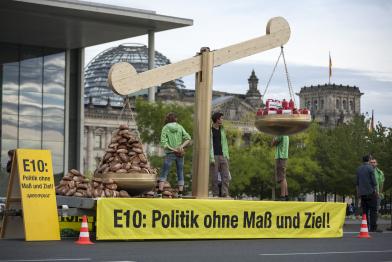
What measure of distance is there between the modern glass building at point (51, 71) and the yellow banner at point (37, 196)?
27554mm

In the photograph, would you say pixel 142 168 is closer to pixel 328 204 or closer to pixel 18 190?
pixel 18 190

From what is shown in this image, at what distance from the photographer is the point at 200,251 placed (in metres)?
14.6

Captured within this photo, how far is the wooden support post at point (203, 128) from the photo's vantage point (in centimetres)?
1984

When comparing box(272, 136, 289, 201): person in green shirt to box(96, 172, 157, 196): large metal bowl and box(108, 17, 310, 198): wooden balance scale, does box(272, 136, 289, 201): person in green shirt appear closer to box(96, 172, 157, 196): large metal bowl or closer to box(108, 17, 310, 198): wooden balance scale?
box(108, 17, 310, 198): wooden balance scale

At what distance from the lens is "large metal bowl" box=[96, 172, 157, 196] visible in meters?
18.4

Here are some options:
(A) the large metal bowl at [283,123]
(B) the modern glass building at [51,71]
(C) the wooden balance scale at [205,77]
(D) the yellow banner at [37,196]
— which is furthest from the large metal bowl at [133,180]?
(B) the modern glass building at [51,71]

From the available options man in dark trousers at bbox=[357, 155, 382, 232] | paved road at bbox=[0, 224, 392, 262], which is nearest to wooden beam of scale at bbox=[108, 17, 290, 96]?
paved road at bbox=[0, 224, 392, 262]

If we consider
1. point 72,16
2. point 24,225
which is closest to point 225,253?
point 24,225

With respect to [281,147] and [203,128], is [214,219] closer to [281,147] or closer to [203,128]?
[203,128]

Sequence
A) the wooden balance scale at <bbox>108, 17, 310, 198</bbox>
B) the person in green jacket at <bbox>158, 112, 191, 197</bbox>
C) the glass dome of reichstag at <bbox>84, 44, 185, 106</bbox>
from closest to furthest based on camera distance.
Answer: the wooden balance scale at <bbox>108, 17, 310, 198</bbox>, the person in green jacket at <bbox>158, 112, 191, 197</bbox>, the glass dome of reichstag at <bbox>84, 44, 185, 106</bbox>

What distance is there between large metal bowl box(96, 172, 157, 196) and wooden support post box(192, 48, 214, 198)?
4.97 ft

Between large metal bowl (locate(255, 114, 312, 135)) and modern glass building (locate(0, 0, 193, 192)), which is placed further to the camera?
modern glass building (locate(0, 0, 193, 192))

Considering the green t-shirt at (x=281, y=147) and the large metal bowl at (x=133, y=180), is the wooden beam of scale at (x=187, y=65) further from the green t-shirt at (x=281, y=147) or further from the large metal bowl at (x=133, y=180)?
the green t-shirt at (x=281, y=147)

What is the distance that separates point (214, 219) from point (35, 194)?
A: 130 inches
